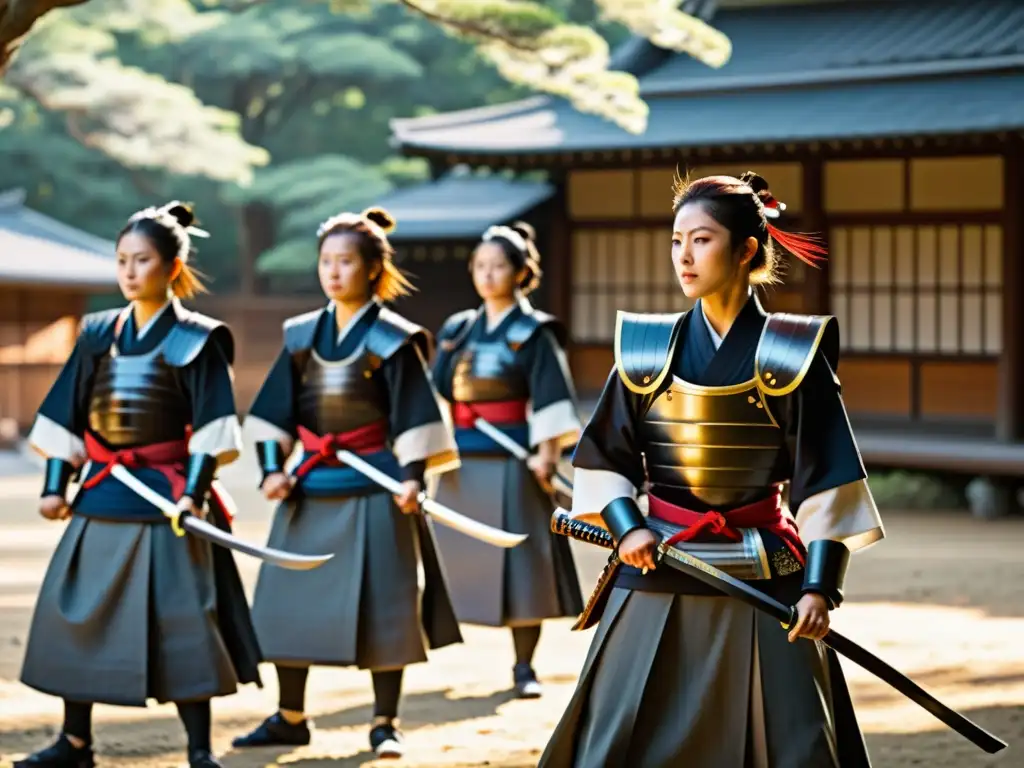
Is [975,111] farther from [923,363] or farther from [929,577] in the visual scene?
[929,577]

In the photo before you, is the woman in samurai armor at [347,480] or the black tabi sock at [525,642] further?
the black tabi sock at [525,642]

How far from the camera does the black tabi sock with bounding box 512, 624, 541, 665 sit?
23.7 feet

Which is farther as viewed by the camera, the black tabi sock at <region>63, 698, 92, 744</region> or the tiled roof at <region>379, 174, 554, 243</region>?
the tiled roof at <region>379, 174, 554, 243</region>

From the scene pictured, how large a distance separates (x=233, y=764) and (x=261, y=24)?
23.6m

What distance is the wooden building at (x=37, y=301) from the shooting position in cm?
2100

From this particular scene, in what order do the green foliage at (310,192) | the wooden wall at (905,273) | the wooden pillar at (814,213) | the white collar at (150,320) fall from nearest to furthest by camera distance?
1. the white collar at (150,320)
2. the wooden wall at (905,273)
3. the wooden pillar at (814,213)
4. the green foliage at (310,192)

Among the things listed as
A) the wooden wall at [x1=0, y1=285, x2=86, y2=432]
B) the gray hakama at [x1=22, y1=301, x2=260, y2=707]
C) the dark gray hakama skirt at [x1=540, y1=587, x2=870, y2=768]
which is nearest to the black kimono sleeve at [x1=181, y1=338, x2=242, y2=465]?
the gray hakama at [x1=22, y1=301, x2=260, y2=707]

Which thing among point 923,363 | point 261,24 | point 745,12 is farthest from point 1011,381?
point 261,24

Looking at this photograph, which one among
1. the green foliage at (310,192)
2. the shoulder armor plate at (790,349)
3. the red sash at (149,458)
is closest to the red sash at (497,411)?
the red sash at (149,458)

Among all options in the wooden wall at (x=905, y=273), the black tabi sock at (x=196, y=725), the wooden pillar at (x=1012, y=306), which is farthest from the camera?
the wooden wall at (x=905, y=273)

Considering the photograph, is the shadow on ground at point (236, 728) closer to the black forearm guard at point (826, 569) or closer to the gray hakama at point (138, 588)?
the gray hakama at point (138, 588)

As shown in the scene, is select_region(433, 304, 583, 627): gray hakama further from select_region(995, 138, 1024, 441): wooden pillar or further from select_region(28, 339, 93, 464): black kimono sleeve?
select_region(995, 138, 1024, 441): wooden pillar

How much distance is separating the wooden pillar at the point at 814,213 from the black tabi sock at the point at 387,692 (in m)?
9.45

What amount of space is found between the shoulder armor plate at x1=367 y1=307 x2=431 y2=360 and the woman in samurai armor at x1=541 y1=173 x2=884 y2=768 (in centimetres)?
205
